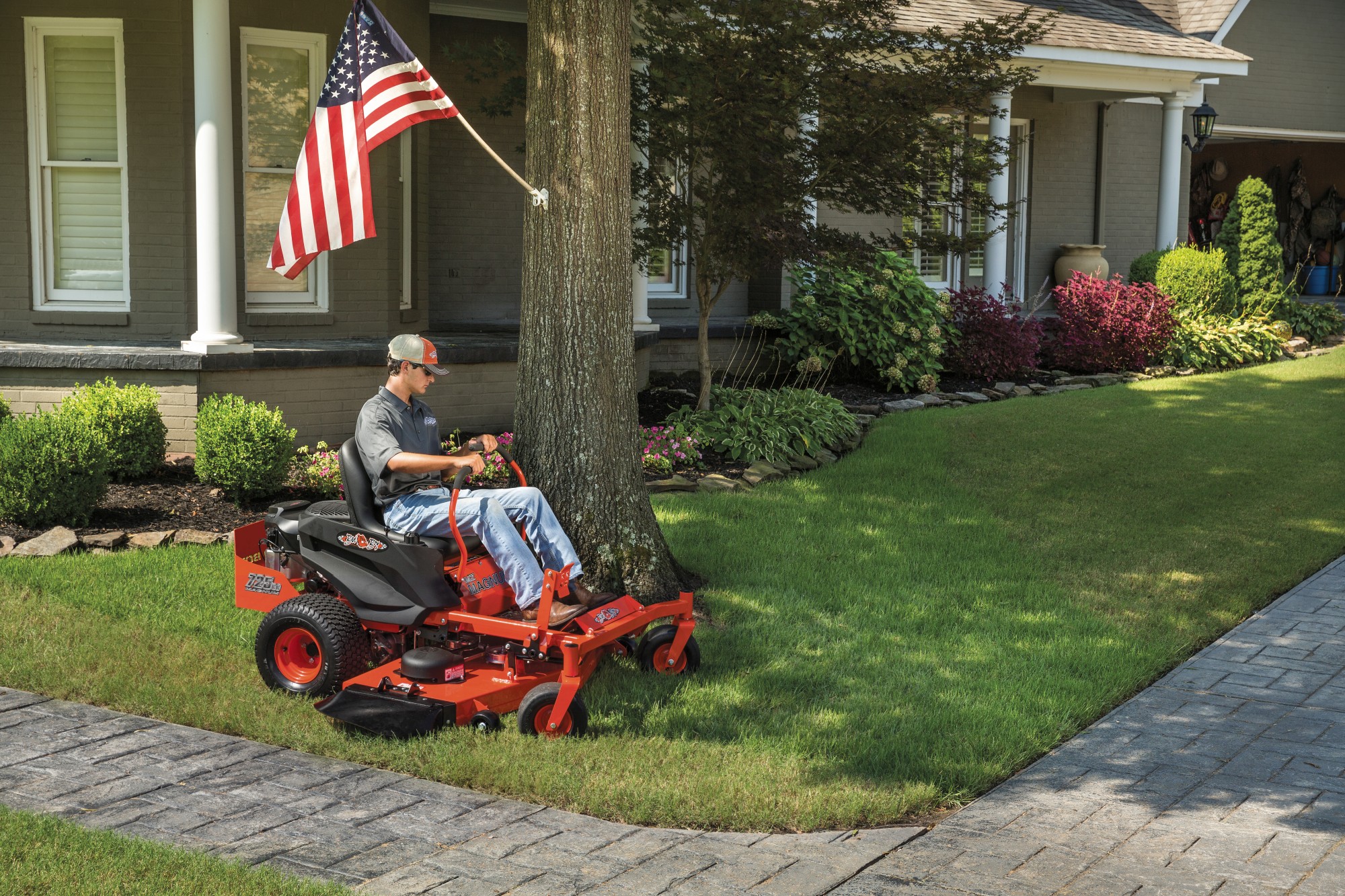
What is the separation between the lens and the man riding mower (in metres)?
5.11

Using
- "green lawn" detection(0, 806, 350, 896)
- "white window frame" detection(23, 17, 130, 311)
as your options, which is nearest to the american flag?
"green lawn" detection(0, 806, 350, 896)

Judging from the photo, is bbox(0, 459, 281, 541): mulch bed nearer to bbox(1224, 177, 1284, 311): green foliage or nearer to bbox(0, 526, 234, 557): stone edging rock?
bbox(0, 526, 234, 557): stone edging rock

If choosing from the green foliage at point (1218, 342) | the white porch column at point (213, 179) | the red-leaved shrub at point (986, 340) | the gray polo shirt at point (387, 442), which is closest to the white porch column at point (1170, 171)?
the green foliage at point (1218, 342)

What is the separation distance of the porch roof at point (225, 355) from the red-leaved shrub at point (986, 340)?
19.5 ft

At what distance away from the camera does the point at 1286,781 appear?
4871 mm

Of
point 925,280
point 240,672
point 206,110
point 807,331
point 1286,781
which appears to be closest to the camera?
point 1286,781

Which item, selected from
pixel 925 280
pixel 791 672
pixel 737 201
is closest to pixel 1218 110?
pixel 925 280

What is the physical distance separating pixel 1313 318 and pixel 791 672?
16229mm

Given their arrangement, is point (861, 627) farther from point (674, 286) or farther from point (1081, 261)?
point (1081, 261)

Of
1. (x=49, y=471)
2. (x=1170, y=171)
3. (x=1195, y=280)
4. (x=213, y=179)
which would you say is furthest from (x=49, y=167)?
(x=1170, y=171)

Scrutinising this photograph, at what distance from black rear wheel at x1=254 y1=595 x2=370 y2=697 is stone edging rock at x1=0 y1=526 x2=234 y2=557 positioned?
233 centimetres

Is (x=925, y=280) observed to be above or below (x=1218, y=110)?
below

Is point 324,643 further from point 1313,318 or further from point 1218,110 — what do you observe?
point 1218,110

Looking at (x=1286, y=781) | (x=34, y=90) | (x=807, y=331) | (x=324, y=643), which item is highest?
(x=34, y=90)
